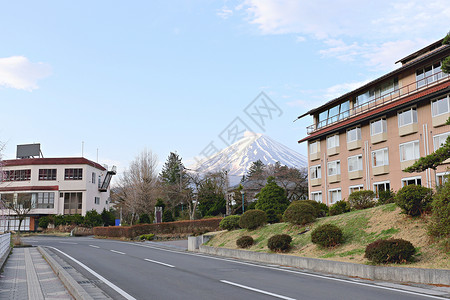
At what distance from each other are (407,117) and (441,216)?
1969cm

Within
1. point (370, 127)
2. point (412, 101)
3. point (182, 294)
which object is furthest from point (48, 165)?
point (182, 294)

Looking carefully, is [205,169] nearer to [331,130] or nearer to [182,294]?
[331,130]

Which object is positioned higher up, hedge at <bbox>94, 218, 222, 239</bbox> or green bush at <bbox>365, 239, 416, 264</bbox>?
green bush at <bbox>365, 239, 416, 264</bbox>

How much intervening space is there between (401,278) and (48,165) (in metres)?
61.6

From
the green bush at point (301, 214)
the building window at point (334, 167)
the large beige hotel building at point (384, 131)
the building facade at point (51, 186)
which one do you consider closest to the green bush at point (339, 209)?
the green bush at point (301, 214)

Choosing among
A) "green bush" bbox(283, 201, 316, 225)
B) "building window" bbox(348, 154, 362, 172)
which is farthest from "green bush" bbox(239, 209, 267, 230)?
"building window" bbox(348, 154, 362, 172)

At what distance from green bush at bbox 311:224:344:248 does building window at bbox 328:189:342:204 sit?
21853 mm

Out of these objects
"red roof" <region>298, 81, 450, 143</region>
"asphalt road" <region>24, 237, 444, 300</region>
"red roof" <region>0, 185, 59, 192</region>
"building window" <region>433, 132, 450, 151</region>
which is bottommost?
"asphalt road" <region>24, 237, 444, 300</region>

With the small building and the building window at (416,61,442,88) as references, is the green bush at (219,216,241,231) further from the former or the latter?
the small building

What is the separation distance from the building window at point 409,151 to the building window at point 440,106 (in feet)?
8.61

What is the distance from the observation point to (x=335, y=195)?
39.3 m

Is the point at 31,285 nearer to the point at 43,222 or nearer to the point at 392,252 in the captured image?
the point at 392,252

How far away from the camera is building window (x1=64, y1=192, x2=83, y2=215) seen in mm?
62156

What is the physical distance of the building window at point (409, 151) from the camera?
29938 mm
